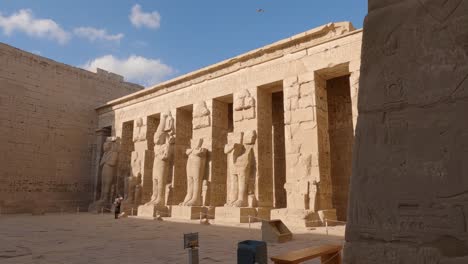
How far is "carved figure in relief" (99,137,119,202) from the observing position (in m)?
13.7

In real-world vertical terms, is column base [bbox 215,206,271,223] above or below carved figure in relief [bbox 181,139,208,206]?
below

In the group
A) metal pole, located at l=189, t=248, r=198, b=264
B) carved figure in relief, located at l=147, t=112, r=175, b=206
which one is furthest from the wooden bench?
carved figure in relief, located at l=147, t=112, r=175, b=206

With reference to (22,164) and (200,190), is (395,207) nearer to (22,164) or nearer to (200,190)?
(200,190)

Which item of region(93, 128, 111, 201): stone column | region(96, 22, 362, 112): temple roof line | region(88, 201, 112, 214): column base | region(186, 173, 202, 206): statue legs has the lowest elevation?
region(88, 201, 112, 214): column base

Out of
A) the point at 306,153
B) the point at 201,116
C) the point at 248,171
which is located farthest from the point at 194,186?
the point at 306,153

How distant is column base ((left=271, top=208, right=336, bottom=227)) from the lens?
7598mm

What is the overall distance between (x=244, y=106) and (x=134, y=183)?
18.2 feet

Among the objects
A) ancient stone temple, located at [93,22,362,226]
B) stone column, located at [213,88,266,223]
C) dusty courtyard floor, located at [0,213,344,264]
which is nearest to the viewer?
dusty courtyard floor, located at [0,213,344,264]

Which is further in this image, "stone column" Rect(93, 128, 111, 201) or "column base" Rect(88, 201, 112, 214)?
"stone column" Rect(93, 128, 111, 201)

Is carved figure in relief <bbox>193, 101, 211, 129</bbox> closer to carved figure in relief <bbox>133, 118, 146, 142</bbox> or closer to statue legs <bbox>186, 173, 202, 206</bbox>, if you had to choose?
statue legs <bbox>186, 173, 202, 206</bbox>

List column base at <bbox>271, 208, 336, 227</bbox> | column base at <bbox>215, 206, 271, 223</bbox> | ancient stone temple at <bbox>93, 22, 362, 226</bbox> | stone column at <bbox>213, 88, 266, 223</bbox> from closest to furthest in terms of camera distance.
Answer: column base at <bbox>271, 208, 336, 227</bbox> < ancient stone temple at <bbox>93, 22, 362, 226</bbox> < column base at <bbox>215, 206, 271, 223</bbox> < stone column at <bbox>213, 88, 266, 223</bbox>

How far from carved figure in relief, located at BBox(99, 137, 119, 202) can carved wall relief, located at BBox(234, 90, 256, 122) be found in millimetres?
6119

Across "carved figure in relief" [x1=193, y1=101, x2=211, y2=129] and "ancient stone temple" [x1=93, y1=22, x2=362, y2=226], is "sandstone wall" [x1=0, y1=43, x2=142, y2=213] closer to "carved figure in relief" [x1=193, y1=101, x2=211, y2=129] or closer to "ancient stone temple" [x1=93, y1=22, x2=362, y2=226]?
"ancient stone temple" [x1=93, y1=22, x2=362, y2=226]

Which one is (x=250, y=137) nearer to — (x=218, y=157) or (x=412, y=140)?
(x=218, y=157)
